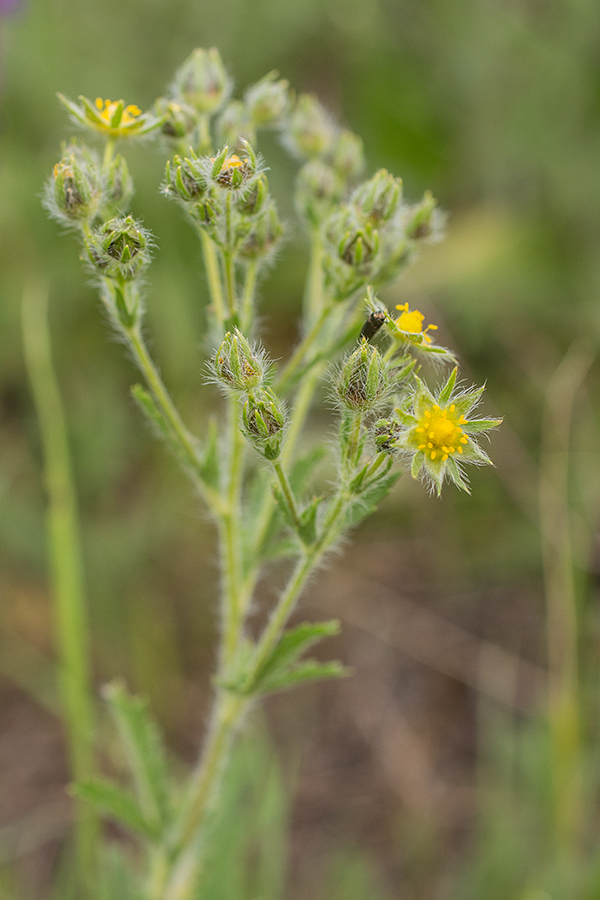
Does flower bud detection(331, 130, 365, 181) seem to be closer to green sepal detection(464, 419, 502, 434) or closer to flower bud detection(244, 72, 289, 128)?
flower bud detection(244, 72, 289, 128)

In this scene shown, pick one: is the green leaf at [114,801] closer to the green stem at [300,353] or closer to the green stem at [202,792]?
the green stem at [202,792]

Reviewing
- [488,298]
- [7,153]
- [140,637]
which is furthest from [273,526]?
[7,153]

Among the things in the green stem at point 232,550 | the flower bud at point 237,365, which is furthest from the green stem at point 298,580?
the flower bud at point 237,365

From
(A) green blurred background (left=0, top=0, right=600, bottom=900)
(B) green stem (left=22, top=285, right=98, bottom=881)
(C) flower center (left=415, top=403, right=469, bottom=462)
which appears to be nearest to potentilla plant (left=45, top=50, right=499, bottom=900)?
(C) flower center (left=415, top=403, right=469, bottom=462)

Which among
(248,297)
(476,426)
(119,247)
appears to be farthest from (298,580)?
(119,247)

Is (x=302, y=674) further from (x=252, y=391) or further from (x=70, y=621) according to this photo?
(x=70, y=621)

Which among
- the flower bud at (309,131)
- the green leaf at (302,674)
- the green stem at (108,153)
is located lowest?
the green leaf at (302,674)
